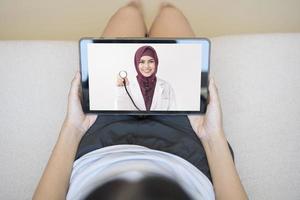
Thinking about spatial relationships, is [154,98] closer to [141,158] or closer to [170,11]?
[141,158]

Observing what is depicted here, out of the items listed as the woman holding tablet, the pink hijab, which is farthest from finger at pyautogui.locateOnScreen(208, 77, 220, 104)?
the pink hijab

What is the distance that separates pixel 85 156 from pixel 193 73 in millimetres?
291

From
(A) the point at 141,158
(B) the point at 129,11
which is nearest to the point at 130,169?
(A) the point at 141,158

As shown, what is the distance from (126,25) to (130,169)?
1.61 ft

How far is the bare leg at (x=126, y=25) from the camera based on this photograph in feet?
3.12

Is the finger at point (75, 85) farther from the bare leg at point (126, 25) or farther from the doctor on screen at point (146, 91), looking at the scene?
the bare leg at point (126, 25)

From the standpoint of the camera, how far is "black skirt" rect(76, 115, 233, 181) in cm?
76

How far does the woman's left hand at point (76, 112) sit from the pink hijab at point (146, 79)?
131mm

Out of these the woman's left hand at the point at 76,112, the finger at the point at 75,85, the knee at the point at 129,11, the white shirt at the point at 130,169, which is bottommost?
the white shirt at the point at 130,169

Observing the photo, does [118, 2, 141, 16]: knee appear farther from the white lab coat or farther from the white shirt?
the white shirt

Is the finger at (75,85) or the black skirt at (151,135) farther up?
the finger at (75,85)

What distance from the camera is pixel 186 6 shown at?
4.21 ft

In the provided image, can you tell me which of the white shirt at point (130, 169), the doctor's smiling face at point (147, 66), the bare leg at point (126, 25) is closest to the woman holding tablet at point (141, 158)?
the white shirt at point (130, 169)

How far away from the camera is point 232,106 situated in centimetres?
95
